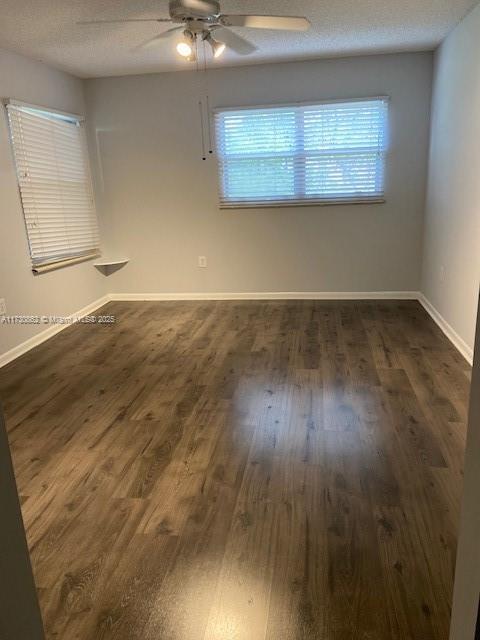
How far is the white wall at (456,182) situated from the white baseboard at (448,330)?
1.7 inches

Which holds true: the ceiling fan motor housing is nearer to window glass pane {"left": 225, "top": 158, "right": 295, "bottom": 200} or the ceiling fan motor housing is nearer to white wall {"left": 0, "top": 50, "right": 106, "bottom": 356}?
white wall {"left": 0, "top": 50, "right": 106, "bottom": 356}

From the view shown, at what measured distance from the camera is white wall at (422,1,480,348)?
3205mm

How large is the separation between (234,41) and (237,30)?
21 centimetres

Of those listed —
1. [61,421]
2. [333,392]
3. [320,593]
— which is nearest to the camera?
[320,593]

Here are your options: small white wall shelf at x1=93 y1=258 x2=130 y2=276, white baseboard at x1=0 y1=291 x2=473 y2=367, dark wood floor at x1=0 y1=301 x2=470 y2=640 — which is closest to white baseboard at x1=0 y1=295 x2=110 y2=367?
white baseboard at x1=0 y1=291 x2=473 y2=367

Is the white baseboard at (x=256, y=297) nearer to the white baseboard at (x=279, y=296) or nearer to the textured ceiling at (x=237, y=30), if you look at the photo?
the white baseboard at (x=279, y=296)

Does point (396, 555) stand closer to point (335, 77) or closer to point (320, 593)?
point (320, 593)

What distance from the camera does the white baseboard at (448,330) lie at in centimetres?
332

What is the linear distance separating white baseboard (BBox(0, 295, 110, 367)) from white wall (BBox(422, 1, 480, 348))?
353 cm

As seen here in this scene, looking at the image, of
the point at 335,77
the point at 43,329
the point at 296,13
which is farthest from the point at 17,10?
the point at 335,77

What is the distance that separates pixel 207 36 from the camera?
9.92 ft

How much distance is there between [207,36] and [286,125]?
1.90m

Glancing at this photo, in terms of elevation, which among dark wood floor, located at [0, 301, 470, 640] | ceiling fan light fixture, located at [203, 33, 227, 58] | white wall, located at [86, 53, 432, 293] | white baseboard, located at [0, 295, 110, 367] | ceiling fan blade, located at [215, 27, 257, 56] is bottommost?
dark wood floor, located at [0, 301, 470, 640]

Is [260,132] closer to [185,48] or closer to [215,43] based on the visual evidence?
[215,43]
